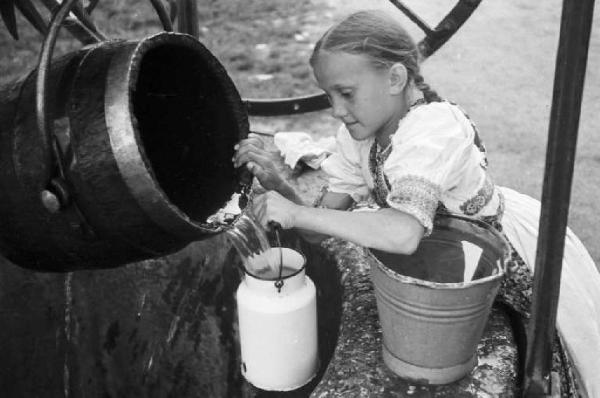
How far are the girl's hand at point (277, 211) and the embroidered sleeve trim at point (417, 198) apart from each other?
253 millimetres

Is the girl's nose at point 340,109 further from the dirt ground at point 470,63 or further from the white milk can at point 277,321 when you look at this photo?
the dirt ground at point 470,63

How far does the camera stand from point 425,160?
179 centimetres

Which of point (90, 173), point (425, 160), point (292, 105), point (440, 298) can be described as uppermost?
point (90, 173)

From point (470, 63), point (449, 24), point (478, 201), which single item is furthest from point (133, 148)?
point (470, 63)

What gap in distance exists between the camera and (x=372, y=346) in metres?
1.88

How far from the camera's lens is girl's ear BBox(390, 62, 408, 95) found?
1.94 metres

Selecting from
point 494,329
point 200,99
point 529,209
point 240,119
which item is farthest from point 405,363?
point 529,209

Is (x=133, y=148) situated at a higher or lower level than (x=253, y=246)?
higher

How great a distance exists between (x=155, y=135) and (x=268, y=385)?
805mm

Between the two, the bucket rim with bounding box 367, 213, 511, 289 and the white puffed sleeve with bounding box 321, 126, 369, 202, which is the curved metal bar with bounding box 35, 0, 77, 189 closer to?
the bucket rim with bounding box 367, 213, 511, 289

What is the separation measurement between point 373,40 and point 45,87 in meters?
0.83

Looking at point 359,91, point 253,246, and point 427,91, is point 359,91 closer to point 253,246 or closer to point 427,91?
point 427,91

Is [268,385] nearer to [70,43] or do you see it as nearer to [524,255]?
[524,255]

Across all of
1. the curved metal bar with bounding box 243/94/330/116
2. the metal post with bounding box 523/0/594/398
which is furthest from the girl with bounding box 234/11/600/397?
the curved metal bar with bounding box 243/94/330/116
